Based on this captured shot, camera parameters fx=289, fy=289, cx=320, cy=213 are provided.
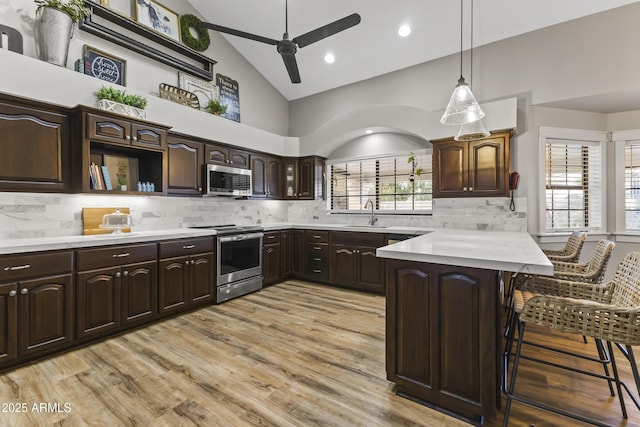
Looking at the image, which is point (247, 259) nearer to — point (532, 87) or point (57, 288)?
point (57, 288)

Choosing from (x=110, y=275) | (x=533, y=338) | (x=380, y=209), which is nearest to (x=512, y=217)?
(x=533, y=338)

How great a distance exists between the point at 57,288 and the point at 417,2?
4.89 m

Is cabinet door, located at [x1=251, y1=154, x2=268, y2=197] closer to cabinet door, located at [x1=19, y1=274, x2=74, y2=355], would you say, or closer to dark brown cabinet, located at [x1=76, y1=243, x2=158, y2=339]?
dark brown cabinet, located at [x1=76, y1=243, x2=158, y2=339]

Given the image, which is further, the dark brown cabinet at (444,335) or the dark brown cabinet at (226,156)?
the dark brown cabinet at (226,156)

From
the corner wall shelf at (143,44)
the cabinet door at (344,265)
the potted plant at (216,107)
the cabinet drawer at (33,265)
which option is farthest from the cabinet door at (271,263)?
the corner wall shelf at (143,44)

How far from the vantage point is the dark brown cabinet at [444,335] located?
1.62 metres

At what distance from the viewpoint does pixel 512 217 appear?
3.82 meters

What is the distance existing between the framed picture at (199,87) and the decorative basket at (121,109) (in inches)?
49.3

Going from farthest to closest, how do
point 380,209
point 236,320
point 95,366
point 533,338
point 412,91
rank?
point 380,209
point 412,91
point 236,320
point 533,338
point 95,366

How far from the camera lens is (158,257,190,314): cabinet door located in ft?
10.5

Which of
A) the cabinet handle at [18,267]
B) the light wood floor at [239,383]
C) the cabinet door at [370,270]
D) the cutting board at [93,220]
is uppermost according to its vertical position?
the cutting board at [93,220]

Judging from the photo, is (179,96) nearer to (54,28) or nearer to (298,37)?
(54,28)

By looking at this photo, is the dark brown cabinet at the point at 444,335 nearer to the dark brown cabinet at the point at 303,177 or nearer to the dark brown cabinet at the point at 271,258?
the dark brown cabinet at the point at 271,258

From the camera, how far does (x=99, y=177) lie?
9.99 feet
